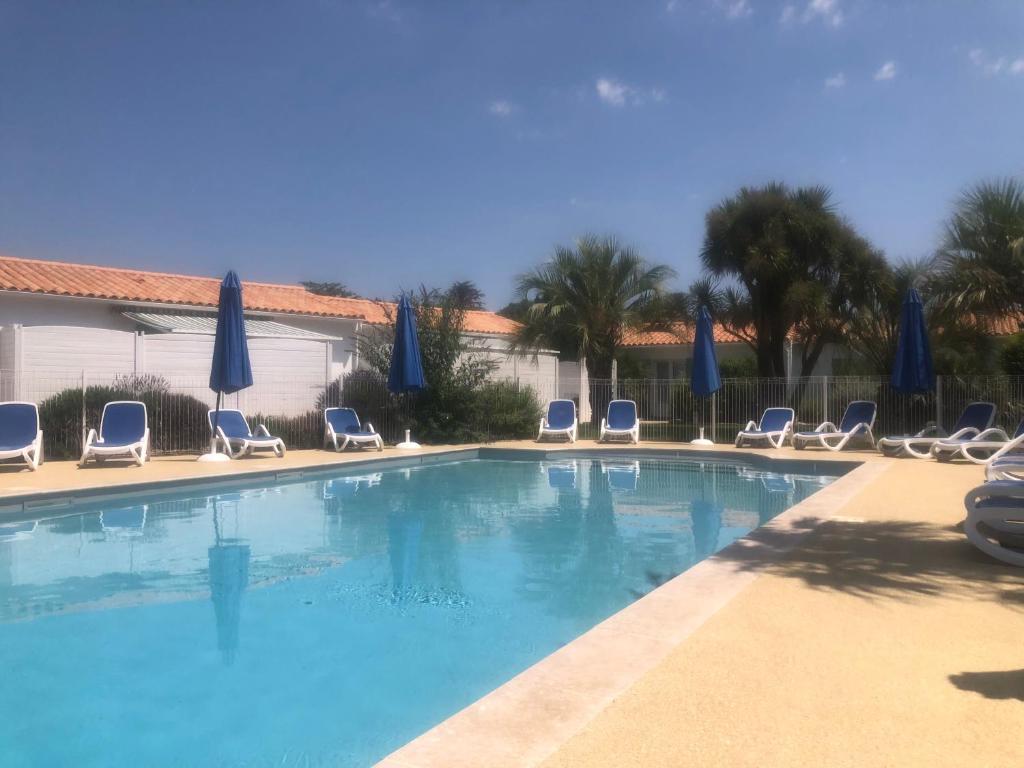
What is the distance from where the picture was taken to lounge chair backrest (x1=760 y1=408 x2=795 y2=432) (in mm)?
17391

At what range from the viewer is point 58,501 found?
10094mm

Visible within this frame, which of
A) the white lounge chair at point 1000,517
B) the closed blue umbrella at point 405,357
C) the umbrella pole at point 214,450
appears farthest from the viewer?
the closed blue umbrella at point 405,357

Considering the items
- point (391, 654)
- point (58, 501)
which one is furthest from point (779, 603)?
point (58, 501)

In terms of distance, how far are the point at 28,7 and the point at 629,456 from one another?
13581 mm

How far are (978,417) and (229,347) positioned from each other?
1384cm

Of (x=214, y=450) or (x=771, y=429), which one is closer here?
(x=214, y=450)

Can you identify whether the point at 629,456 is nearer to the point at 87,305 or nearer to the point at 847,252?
the point at 847,252

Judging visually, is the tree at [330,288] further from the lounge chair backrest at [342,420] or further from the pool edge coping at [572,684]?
the pool edge coping at [572,684]

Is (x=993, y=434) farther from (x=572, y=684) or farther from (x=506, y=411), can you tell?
(x=572, y=684)

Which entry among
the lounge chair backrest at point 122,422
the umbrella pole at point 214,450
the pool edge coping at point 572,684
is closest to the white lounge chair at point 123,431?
the lounge chair backrest at point 122,422

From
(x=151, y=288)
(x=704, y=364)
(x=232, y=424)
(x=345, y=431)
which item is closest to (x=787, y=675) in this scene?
(x=232, y=424)

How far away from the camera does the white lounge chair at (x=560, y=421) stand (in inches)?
728

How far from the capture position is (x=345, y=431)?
16.7 m

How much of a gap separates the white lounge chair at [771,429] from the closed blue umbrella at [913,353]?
7.91 ft
